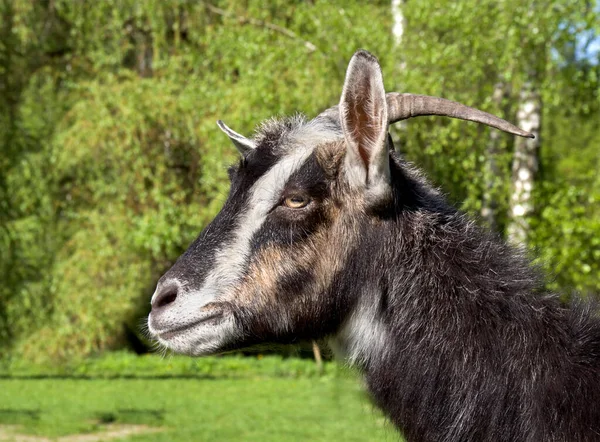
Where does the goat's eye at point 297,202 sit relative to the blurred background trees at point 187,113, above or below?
above

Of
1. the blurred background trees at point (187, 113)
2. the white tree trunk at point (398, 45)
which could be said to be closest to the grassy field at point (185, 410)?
the blurred background trees at point (187, 113)

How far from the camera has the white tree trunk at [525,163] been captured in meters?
13.4

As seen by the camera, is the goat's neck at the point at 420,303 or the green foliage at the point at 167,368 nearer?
the goat's neck at the point at 420,303

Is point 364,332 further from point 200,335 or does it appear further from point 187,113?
point 187,113

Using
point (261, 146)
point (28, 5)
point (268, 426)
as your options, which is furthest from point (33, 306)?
point (261, 146)

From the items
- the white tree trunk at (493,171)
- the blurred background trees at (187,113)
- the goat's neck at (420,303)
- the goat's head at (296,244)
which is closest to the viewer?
the goat's neck at (420,303)

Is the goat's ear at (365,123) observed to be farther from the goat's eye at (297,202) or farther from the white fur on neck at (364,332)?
the white fur on neck at (364,332)

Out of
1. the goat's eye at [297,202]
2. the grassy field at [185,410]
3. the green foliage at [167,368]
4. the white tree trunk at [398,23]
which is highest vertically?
the white tree trunk at [398,23]

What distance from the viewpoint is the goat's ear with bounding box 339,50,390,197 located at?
11.0 ft

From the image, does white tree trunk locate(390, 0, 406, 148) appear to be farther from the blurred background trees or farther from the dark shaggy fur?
the dark shaggy fur

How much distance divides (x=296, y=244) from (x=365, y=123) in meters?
0.51

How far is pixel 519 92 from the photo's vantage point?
44.9 ft

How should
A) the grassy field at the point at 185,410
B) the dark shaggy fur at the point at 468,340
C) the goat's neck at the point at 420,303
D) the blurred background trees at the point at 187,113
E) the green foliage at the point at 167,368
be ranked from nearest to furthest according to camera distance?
the dark shaggy fur at the point at 468,340 < the goat's neck at the point at 420,303 < the grassy field at the point at 185,410 < the blurred background trees at the point at 187,113 < the green foliage at the point at 167,368

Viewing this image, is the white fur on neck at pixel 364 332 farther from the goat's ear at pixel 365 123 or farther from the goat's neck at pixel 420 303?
the goat's ear at pixel 365 123
